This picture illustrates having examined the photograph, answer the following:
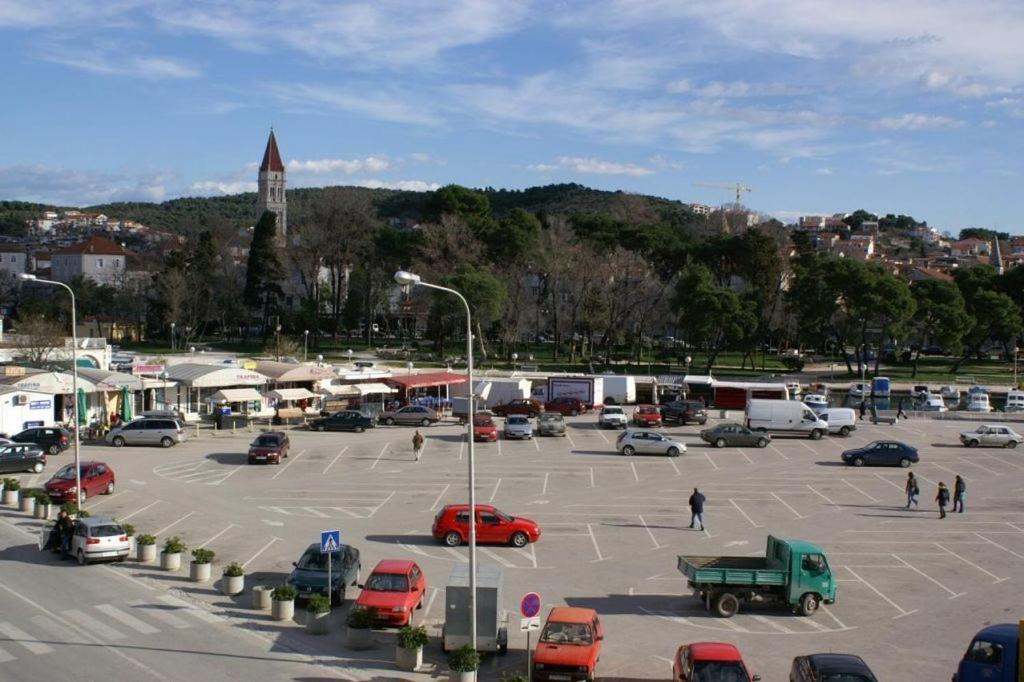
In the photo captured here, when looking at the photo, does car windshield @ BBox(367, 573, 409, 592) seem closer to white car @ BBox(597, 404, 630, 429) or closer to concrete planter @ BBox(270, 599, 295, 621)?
concrete planter @ BBox(270, 599, 295, 621)

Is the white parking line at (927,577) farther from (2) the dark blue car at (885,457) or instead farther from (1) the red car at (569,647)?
(2) the dark blue car at (885,457)

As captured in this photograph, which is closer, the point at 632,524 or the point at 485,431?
the point at 632,524

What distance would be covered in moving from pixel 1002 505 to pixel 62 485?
31.3m

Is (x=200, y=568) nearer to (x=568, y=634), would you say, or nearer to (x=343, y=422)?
(x=568, y=634)

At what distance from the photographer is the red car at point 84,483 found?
30172 mm

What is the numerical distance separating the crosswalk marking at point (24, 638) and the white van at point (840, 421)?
38.2m


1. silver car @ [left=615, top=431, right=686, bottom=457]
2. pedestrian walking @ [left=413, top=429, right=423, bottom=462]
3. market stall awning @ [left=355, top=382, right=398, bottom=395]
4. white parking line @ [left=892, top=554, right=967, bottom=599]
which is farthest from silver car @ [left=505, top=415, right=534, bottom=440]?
white parking line @ [left=892, top=554, right=967, bottom=599]

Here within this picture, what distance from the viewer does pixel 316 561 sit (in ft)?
69.0

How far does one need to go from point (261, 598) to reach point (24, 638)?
14.7 feet

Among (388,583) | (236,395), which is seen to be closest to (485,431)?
(236,395)

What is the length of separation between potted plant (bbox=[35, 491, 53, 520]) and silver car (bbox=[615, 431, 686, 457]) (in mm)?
22659

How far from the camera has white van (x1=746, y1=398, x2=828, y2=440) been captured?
151 ft

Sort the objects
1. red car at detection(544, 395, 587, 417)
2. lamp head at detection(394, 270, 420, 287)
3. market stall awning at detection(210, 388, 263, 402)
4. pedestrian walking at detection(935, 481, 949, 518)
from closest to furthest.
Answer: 1. lamp head at detection(394, 270, 420, 287)
2. pedestrian walking at detection(935, 481, 949, 518)
3. market stall awning at detection(210, 388, 263, 402)
4. red car at detection(544, 395, 587, 417)

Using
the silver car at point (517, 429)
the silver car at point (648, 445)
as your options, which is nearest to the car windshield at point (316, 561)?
the silver car at point (648, 445)
